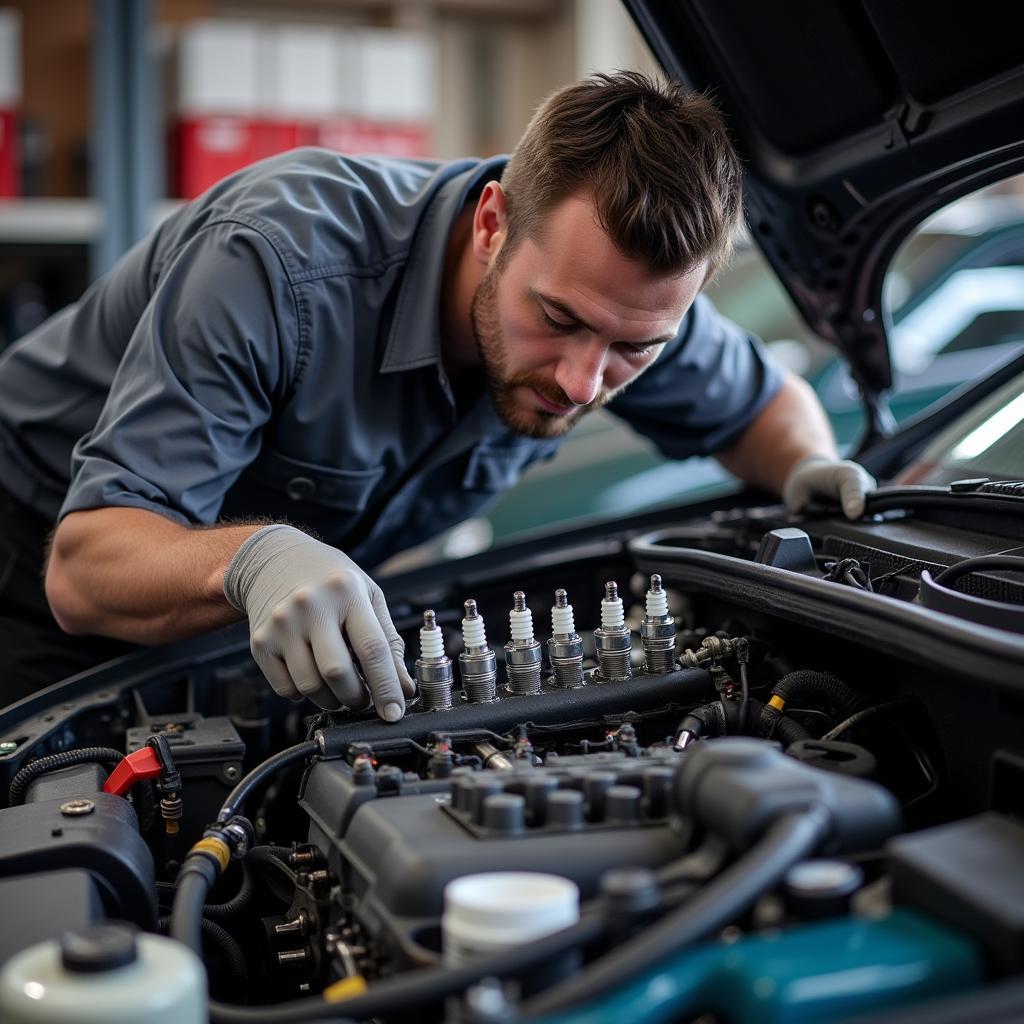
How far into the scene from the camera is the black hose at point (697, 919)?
0.67 metres

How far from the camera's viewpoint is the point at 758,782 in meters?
0.79

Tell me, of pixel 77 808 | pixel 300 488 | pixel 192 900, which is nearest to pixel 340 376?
pixel 300 488

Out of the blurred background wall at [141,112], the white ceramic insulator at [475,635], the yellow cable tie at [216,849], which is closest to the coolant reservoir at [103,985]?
the yellow cable tie at [216,849]

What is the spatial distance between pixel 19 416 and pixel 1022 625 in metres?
1.36

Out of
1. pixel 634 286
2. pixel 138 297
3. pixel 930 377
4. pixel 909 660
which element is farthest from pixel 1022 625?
pixel 930 377

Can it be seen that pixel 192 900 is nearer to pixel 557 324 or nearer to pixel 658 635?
pixel 658 635

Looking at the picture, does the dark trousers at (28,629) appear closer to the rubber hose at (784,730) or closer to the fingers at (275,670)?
the fingers at (275,670)

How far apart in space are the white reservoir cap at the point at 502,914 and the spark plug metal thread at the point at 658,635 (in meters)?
0.47

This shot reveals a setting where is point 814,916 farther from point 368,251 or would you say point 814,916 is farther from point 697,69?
point 697,69

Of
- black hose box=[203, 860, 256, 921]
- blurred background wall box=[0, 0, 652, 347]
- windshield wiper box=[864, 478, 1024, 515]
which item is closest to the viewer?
black hose box=[203, 860, 256, 921]

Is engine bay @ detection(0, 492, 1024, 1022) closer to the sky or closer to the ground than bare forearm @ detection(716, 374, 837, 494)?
closer to the ground

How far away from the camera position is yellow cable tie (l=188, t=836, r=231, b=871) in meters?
0.98

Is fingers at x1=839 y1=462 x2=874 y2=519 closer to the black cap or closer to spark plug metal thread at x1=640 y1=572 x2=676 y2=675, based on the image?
spark plug metal thread at x1=640 y1=572 x2=676 y2=675

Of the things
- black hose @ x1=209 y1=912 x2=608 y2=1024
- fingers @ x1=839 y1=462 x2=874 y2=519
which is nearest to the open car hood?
fingers @ x1=839 y1=462 x2=874 y2=519
